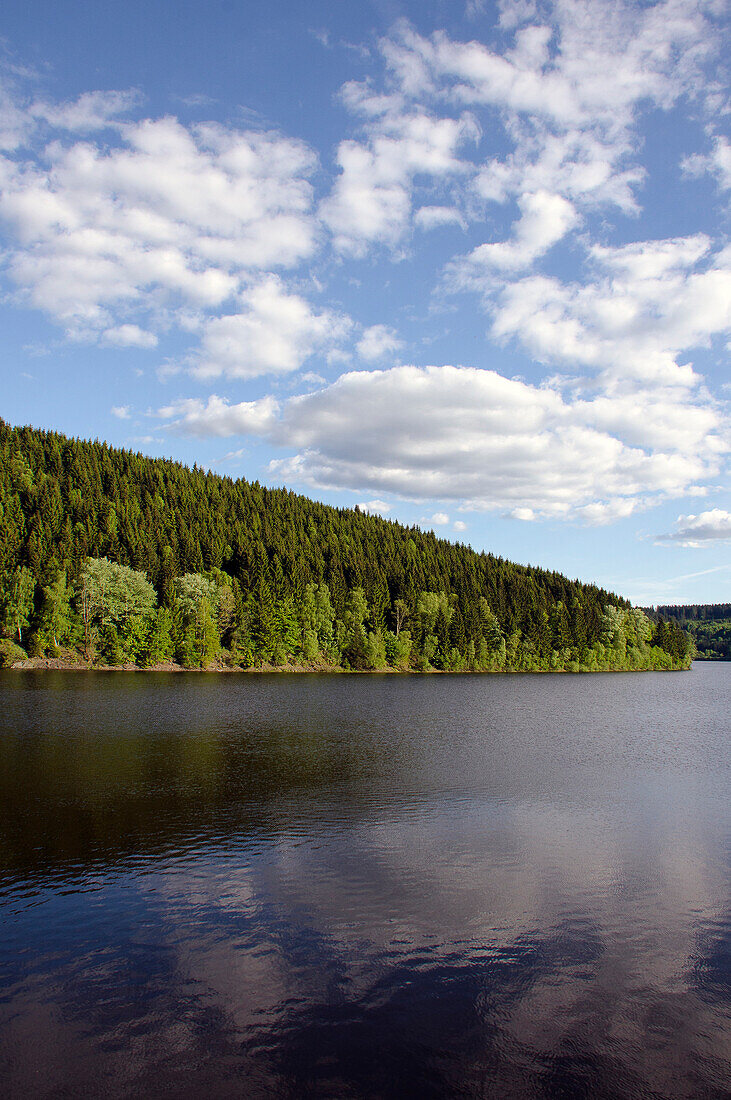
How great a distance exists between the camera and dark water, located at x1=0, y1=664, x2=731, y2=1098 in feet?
36.0

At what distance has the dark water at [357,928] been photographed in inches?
432

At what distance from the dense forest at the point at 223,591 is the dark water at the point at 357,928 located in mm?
92963

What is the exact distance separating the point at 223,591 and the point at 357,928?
411ft

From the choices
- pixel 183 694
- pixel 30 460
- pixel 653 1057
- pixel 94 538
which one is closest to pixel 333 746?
pixel 653 1057

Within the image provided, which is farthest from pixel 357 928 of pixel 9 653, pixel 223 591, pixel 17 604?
pixel 223 591

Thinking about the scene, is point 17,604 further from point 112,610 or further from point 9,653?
point 112,610

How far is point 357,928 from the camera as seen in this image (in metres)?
15.9

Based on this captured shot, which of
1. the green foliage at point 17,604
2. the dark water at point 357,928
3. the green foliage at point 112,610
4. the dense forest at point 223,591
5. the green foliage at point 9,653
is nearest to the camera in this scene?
the dark water at point 357,928

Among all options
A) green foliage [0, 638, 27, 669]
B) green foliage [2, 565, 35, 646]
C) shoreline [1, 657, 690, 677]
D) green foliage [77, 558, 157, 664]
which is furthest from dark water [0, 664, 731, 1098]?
green foliage [2, 565, 35, 646]

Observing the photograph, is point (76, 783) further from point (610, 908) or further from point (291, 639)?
point (291, 639)

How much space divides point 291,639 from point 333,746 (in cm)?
10184

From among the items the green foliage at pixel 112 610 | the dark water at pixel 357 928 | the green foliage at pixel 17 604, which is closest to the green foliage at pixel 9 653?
the green foliage at pixel 17 604

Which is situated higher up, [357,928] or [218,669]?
[218,669]

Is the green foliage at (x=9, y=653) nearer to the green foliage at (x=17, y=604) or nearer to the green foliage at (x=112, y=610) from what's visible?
the green foliage at (x=17, y=604)
